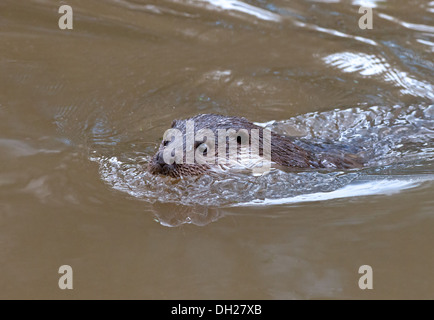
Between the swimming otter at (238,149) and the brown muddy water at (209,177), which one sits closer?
the brown muddy water at (209,177)

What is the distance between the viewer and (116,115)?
5125 millimetres

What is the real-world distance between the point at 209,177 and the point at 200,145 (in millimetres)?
205

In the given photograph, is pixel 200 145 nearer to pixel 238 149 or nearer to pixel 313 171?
pixel 238 149

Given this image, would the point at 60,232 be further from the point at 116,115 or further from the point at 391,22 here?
the point at 391,22

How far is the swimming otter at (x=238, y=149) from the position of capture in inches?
143

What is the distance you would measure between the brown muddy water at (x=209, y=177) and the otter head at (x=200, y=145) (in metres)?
0.09

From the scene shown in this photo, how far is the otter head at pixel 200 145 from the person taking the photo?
360cm

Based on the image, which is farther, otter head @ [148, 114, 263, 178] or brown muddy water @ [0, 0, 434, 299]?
otter head @ [148, 114, 263, 178]

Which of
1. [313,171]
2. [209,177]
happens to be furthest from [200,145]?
[313,171]

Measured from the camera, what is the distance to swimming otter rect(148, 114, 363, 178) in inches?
143

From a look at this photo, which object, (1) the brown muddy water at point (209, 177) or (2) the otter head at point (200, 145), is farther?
(2) the otter head at point (200, 145)

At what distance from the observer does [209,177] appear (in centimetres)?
373

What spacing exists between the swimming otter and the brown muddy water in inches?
→ 3.5
